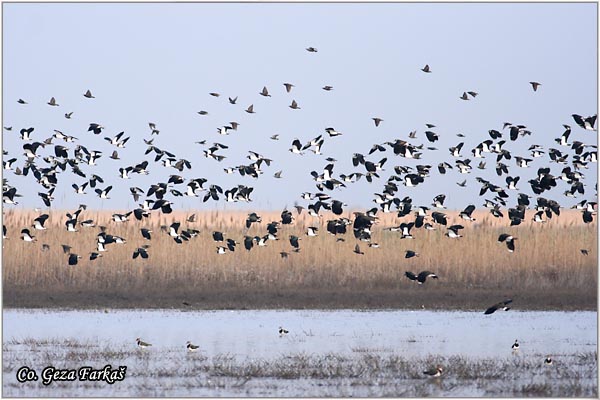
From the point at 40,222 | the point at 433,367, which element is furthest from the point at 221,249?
the point at 433,367

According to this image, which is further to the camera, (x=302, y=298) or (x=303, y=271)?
(x=303, y=271)

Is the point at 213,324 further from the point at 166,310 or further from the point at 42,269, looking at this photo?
the point at 42,269

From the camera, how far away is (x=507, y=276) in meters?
23.5

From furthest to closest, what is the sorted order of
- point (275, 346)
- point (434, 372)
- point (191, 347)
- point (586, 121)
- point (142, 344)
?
point (586, 121) < point (275, 346) < point (142, 344) < point (191, 347) < point (434, 372)

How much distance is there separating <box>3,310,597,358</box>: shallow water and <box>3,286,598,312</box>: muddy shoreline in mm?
571

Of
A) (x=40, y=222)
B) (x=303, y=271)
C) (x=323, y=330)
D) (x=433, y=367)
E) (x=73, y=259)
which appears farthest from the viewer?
(x=40, y=222)

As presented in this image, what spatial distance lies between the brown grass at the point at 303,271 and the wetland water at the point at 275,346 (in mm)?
→ 1067

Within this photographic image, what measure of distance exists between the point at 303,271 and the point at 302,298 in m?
1.02

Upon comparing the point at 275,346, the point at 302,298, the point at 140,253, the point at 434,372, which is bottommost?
the point at 434,372

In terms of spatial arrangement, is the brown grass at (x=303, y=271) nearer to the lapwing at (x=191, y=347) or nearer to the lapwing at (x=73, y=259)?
the lapwing at (x=73, y=259)

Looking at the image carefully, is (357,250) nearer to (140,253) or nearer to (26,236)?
(140,253)

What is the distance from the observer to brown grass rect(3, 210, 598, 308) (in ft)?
74.7

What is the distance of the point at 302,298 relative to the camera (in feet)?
74.5

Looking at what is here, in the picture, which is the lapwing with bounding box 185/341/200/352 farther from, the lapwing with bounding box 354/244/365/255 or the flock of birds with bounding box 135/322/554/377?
the lapwing with bounding box 354/244/365/255
